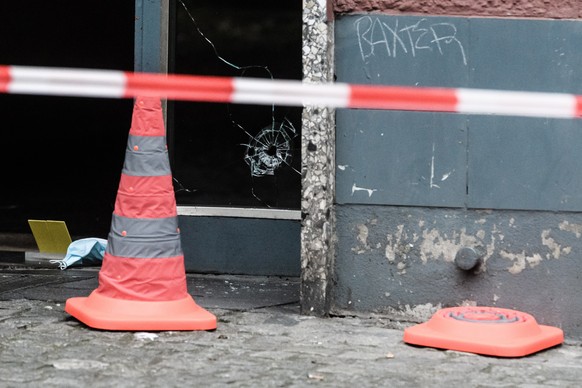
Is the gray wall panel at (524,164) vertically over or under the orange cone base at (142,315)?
over

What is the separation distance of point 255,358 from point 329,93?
1.41 meters

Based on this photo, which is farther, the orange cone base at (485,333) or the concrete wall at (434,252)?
the concrete wall at (434,252)

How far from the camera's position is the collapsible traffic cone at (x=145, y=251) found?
20.3 ft

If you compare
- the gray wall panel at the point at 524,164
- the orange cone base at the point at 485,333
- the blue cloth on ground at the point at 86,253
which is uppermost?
the gray wall panel at the point at 524,164

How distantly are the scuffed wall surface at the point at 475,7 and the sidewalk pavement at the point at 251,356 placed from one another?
1.75 metres

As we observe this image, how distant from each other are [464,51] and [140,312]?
2.26 meters

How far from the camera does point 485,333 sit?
583cm

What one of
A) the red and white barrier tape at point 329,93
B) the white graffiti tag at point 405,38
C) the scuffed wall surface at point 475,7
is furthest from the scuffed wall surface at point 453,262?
the scuffed wall surface at point 475,7

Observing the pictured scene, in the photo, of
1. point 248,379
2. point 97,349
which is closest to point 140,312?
point 97,349

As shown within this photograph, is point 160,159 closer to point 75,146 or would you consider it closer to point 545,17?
point 545,17

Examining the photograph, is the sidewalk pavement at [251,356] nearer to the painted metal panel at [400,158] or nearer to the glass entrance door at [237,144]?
the painted metal panel at [400,158]

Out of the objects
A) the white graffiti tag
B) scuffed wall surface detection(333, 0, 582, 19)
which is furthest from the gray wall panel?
scuffed wall surface detection(333, 0, 582, 19)

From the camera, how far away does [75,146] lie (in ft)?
37.9

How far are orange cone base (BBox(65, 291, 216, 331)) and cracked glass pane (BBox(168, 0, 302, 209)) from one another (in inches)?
81.0
